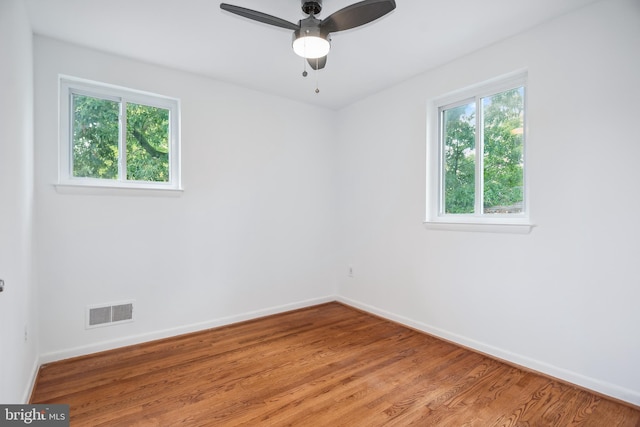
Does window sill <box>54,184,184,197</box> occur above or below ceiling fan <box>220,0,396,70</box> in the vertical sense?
below

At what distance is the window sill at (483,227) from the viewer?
2.37m

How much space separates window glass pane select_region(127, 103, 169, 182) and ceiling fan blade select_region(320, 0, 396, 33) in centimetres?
191

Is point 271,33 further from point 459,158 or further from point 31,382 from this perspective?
point 31,382

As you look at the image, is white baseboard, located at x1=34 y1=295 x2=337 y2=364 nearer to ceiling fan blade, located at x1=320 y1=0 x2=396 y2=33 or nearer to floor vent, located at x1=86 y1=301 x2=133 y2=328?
floor vent, located at x1=86 y1=301 x2=133 y2=328

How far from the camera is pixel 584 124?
2100 millimetres

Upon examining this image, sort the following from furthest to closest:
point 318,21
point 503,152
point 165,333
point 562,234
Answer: point 165,333 → point 503,152 → point 562,234 → point 318,21

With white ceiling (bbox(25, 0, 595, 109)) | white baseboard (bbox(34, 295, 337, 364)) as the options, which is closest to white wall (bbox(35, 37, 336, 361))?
white baseboard (bbox(34, 295, 337, 364))

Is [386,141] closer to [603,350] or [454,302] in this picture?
[454,302]

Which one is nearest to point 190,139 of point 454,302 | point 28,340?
point 28,340

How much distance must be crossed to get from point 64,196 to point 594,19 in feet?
13.0

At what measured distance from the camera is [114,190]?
2.67 meters

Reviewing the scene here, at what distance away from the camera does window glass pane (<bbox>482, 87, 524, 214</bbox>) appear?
2508mm

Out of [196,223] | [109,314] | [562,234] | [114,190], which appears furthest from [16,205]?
[562,234]

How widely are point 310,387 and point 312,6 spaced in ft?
7.97
